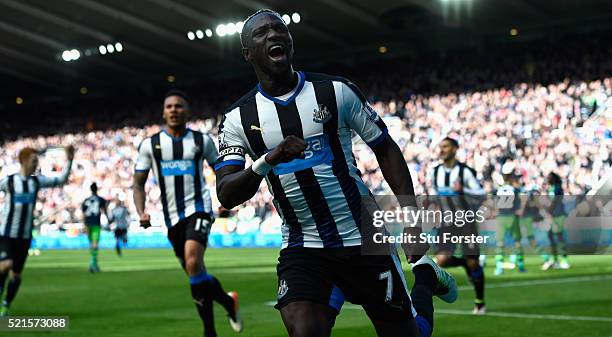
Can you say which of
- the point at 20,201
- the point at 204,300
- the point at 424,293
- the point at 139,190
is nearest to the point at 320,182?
the point at 424,293

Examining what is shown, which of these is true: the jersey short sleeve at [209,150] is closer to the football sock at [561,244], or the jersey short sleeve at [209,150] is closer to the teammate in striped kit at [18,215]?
the teammate in striped kit at [18,215]

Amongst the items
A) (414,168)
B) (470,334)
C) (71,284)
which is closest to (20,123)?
(414,168)

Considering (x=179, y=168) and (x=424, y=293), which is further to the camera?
(x=179, y=168)

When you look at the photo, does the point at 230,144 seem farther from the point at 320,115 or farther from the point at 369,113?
the point at 369,113

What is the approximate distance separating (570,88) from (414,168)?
6306mm

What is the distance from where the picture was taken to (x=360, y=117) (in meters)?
4.89

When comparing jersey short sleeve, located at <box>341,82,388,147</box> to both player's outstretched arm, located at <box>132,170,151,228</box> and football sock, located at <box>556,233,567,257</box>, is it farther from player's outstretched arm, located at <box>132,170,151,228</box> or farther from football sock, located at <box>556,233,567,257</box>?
football sock, located at <box>556,233,567,257</box>

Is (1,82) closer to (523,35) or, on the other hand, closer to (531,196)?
(523,35)

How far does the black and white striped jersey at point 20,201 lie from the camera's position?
11641mm

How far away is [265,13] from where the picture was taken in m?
4.70

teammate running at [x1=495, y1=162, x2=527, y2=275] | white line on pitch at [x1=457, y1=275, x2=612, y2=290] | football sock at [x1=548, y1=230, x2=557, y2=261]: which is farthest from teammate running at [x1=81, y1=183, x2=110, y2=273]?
white line on pitch at [x1=457, y1=275, x2=612, y2=290]

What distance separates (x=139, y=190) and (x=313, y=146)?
5293mm

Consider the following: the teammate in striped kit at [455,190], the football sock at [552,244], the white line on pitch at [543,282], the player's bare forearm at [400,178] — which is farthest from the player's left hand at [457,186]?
the player's bare forearm at [400,178]

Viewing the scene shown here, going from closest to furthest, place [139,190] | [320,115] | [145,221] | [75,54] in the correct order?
[320,115] → [145,221] → [139,190] → [75,54]
